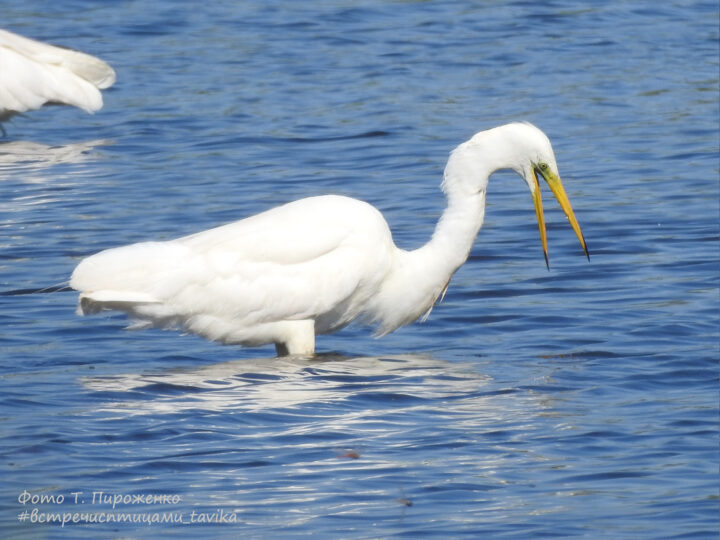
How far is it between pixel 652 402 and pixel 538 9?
1112 cm

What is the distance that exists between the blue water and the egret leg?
142 mm

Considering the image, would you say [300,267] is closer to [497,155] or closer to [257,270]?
[257,270]

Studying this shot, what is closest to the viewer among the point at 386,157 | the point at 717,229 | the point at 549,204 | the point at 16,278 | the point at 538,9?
the point at 16,278

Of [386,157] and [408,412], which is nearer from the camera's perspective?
[408,412]

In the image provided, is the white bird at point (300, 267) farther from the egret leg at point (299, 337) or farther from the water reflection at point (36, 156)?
the water reflection at point (36, 156)

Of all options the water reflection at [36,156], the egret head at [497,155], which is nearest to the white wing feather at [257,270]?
the egret head at [497,155]

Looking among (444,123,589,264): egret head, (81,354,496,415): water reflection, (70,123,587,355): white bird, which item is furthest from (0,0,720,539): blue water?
(444,123,589,264): egret head

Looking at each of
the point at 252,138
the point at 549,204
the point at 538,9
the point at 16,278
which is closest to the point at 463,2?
A: the point at 538,9

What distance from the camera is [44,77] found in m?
13.8

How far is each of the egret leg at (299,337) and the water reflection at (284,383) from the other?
0.06 meters

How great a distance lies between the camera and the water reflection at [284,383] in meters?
7.16

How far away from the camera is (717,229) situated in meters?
10.1

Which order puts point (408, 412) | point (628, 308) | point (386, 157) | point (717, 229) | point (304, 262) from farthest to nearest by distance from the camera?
point (386, 157) < point (717, 229) < point (628, 308) < point (304, 262) < point (408, 412)

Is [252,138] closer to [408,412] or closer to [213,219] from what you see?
[213,219]
